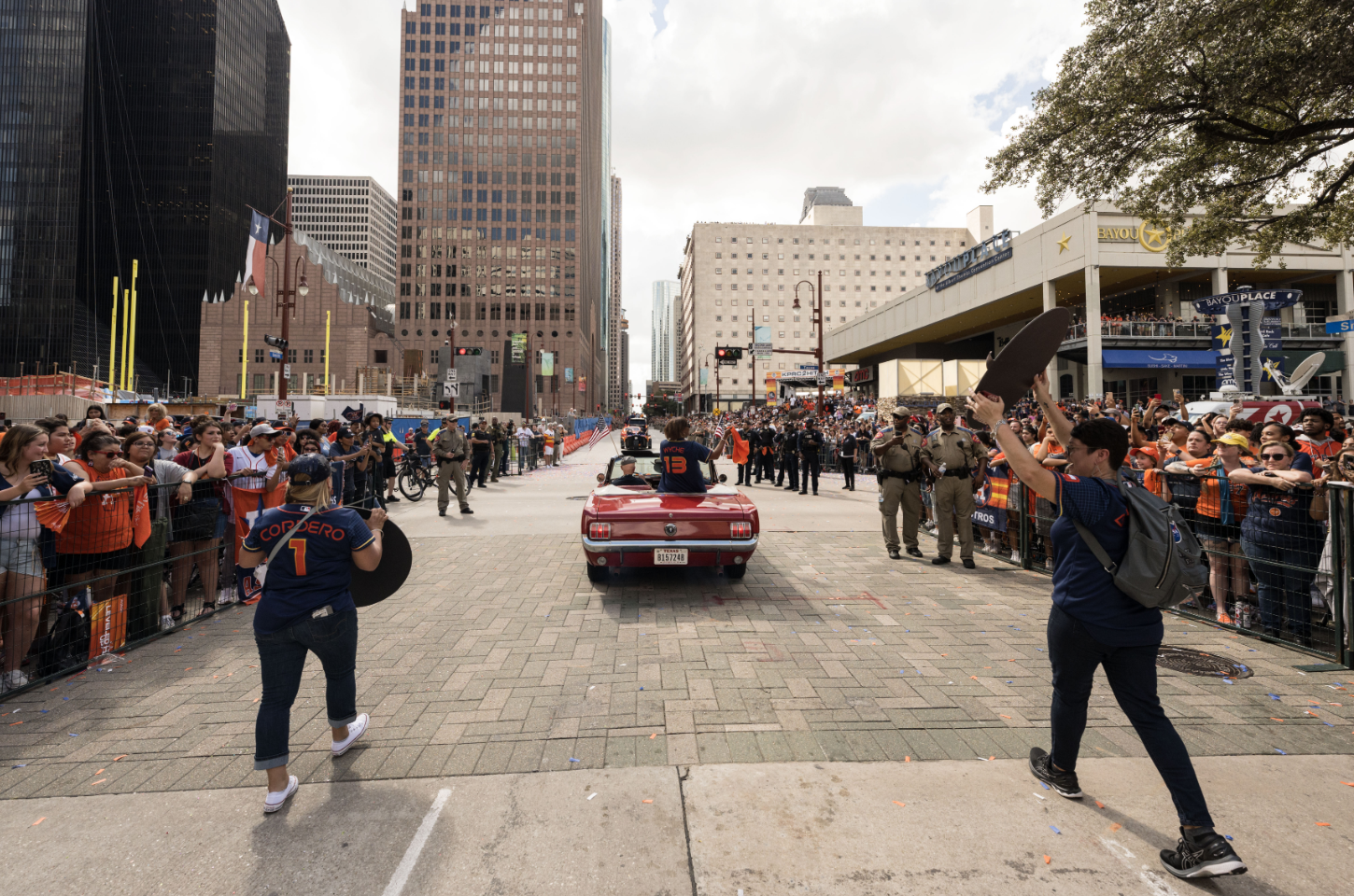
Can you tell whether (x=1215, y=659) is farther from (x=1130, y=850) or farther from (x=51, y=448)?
(x=51, y=448)

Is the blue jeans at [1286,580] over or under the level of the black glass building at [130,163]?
under

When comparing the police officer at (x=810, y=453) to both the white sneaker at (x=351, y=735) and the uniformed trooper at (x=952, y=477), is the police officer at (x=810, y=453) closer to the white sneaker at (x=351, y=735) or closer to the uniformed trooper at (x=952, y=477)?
the uniformed trooper at (x=952, y=477)

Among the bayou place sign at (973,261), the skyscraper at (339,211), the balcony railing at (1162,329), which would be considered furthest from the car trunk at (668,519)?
the skyscraper at (339,211)

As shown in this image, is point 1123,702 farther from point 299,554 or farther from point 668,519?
point 668,519

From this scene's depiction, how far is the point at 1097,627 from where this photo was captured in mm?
2664

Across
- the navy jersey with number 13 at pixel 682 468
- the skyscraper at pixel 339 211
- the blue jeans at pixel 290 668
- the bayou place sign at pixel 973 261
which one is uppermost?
the skyscraper at pixel 339 211

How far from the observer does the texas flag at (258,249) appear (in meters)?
19.5

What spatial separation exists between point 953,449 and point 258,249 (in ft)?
70.0

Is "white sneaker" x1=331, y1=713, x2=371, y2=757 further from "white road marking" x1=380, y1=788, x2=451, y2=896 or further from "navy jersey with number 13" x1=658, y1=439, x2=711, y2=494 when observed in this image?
"navy jersey with number 13" x1=658, y1=439, x2=711, y2=494

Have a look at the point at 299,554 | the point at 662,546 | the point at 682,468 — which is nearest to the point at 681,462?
the point at 682,468

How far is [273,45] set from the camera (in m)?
108

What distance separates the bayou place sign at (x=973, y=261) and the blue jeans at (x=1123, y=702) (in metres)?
40.0

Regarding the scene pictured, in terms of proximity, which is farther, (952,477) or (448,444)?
(448,444)

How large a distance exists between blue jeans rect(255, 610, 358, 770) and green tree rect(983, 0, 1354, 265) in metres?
10.1
